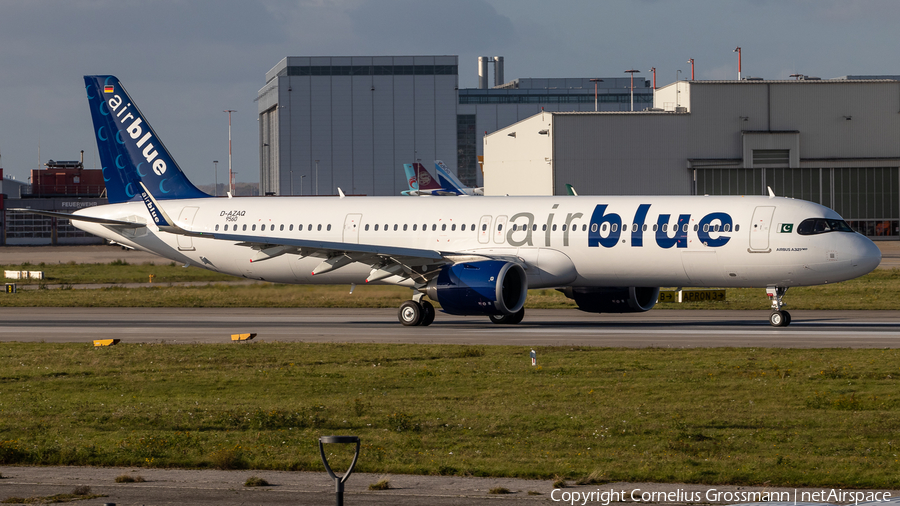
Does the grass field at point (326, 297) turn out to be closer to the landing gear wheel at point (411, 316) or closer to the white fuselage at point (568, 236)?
the white fuselage at point (568, 236)

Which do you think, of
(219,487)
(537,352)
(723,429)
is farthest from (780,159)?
(219,487)

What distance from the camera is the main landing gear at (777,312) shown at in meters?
32.6

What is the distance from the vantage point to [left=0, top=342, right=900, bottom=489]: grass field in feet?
44.7

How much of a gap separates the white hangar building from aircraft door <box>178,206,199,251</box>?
45.3 m

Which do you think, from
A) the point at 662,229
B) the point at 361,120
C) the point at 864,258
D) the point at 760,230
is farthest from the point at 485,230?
the point at 361,120

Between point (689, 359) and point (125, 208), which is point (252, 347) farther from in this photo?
point (125, 208)

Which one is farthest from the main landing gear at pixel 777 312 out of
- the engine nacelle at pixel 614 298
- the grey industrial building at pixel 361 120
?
the grey industrial building at pixel 361 120

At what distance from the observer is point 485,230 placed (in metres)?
35.7

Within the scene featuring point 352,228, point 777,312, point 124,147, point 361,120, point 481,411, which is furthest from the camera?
point 361,120

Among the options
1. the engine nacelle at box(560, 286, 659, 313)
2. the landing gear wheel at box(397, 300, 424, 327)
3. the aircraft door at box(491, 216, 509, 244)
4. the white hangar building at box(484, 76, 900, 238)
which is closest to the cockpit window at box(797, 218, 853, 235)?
the engine nacelle at box(560, 286, 659, 313)

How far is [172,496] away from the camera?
1187 cm

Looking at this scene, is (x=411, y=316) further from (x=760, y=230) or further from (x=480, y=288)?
(x=760, y=230)

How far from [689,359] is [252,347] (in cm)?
1141

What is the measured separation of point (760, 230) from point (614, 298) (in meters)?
5.92
